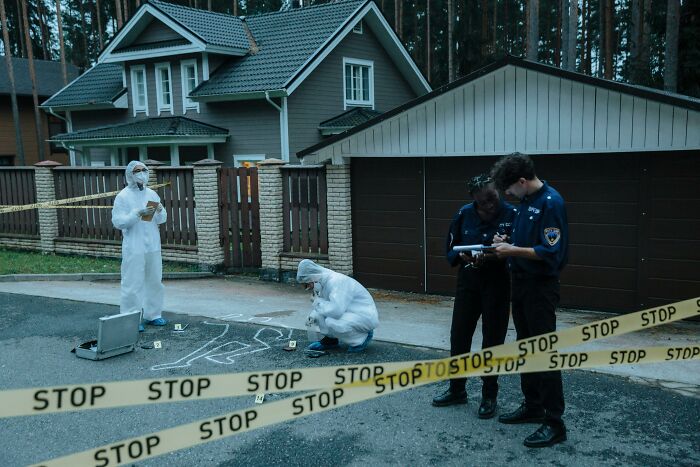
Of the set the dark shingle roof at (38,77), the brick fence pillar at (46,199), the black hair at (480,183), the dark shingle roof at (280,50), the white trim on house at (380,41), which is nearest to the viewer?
the black hair at (480,183)

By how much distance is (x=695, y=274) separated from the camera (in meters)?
8.29

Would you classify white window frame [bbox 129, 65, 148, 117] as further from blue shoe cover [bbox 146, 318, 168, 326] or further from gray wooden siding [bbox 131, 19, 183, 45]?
blue shoe cover [bbox 146, 318, 168, 326]

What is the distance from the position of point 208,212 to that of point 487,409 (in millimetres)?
8187

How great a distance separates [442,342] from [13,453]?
4616mm

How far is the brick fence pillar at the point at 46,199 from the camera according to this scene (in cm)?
1473

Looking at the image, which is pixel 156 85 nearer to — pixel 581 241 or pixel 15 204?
pixel 15 204

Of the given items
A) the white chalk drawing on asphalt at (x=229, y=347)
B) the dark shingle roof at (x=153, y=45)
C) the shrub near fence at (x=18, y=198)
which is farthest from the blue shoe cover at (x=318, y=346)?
the dark shingle roof at (x=153, y=45)

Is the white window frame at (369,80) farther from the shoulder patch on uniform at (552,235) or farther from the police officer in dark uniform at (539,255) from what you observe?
the shoulder patch on uniform at (552,235)

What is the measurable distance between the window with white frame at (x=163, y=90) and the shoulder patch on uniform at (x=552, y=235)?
1948 centimetres

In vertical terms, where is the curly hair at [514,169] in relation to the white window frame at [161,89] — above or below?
below

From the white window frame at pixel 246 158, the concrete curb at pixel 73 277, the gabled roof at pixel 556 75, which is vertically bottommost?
the concrete curb at pixel 73 277

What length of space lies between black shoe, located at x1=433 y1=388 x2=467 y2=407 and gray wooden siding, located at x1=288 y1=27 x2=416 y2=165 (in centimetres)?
1500

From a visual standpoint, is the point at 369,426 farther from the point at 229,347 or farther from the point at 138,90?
the point at 138,90

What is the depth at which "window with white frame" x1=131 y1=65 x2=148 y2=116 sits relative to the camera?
22.7 meters
